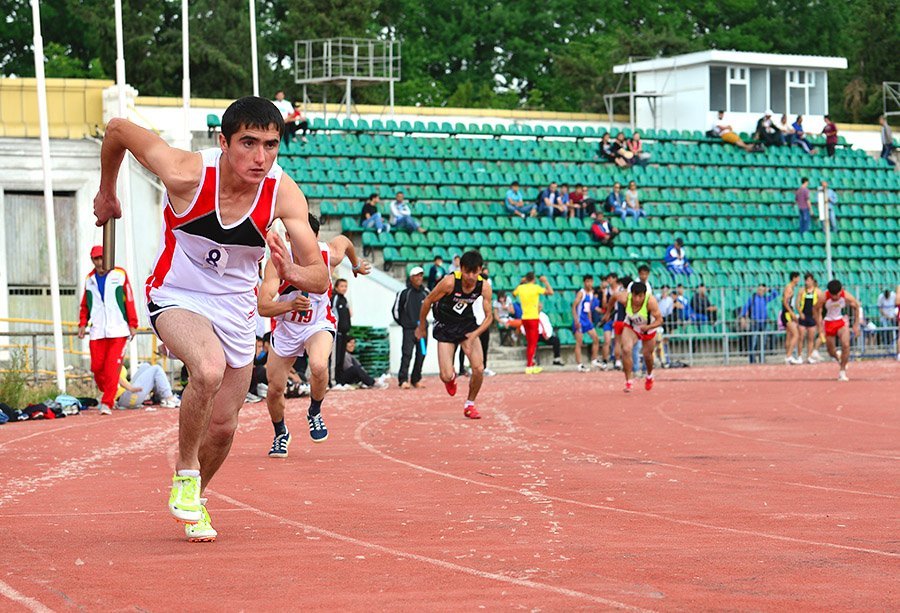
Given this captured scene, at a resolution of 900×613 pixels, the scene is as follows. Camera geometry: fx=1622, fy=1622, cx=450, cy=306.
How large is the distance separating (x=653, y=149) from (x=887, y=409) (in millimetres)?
22417

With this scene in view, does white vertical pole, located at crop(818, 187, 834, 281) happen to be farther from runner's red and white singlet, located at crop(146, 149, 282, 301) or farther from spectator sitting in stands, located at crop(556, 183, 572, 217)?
runner's red and white singlet, located at crop(146, 149, 282, 301)

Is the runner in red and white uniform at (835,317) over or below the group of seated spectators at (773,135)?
below

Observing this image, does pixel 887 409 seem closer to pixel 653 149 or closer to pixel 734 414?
pixel 734 414

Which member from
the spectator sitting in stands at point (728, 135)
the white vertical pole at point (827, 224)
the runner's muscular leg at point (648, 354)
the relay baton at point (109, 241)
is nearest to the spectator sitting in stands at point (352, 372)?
the runner's muscular leg at point (648, 354)

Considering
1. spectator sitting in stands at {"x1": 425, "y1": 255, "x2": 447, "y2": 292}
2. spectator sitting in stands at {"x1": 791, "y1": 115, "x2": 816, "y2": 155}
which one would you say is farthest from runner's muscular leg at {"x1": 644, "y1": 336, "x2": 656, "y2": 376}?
spectator sitting in stands at {"x1": 791, "y1": 115, "x2": 816, "y2": 155}

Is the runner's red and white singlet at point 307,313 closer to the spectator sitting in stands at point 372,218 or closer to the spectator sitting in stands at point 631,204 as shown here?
A: the spectator sitting in stands at point 372,218

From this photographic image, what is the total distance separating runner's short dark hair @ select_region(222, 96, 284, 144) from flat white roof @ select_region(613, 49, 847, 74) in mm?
40721

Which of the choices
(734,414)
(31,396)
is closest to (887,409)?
(734,414)

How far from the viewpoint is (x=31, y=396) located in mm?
21109

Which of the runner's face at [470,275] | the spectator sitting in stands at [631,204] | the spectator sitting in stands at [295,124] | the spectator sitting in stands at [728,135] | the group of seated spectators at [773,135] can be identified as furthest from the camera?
the group of seated spectators at [773,135]

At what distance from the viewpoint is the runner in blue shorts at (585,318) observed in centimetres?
3209

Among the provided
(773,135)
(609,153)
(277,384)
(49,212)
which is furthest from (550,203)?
(277,384)

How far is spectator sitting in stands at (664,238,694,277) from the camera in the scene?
1390 inches

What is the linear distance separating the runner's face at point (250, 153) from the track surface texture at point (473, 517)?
5.82ft
